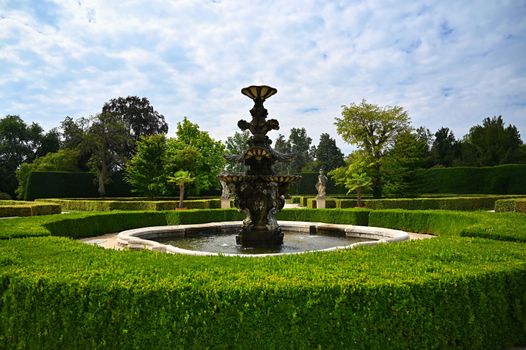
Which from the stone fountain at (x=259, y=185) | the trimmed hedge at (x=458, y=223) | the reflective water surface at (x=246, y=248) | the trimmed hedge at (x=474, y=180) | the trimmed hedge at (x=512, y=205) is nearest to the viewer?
the trimmed hedge at (x=458, y=223)

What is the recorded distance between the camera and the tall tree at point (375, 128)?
2867 cm

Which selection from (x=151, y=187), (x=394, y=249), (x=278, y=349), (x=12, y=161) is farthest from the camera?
(x=12, y=161)

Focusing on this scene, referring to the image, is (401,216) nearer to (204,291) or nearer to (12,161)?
(204,291)

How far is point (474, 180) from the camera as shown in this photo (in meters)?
32.0

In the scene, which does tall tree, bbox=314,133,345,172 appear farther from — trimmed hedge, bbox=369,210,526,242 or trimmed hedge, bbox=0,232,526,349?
trimmed hedge, bbox=0,232,526,349

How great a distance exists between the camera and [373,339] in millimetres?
3176

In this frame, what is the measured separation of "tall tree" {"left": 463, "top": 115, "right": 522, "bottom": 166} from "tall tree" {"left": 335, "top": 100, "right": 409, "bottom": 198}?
A: 1576 centimetres

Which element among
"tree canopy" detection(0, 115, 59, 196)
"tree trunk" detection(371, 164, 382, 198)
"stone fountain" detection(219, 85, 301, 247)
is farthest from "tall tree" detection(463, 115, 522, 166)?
"tree canopy" detection(0, 115, 59, 196)

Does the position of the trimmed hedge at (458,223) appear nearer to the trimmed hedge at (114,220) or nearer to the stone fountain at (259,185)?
the stone fountain at (259,185)

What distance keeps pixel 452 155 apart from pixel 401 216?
123 feet

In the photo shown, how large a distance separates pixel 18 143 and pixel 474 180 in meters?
53.1

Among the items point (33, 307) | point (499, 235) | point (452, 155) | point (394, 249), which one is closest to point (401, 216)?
point (499, 235)

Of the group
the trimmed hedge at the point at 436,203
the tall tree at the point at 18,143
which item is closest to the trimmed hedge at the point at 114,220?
the trimmed hedge at the point at 436,203

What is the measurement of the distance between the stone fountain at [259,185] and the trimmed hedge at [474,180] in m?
23.6
